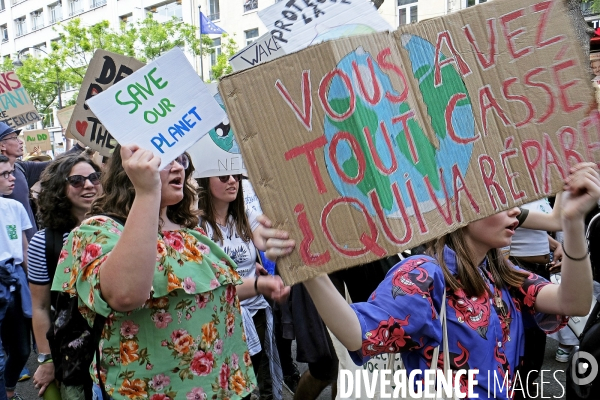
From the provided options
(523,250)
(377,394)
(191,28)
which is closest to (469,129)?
(377,394)

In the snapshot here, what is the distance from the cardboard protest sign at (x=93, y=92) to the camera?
117 inches

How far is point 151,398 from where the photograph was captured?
2.08m

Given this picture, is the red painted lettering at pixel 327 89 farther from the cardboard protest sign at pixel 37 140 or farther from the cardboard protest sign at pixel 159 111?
the cardboard protest sign at pixel 37 140

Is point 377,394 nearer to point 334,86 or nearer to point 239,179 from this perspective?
point 334,86

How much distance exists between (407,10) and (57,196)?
74.9ft

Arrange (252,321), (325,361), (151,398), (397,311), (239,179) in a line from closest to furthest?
(397,311) → (151,398) → (325,361) → (252,321) → (239,179)

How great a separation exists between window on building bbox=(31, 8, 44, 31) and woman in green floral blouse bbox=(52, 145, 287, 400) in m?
48.2

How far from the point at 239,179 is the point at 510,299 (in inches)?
88.5

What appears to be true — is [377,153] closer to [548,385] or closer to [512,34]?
[512,34]

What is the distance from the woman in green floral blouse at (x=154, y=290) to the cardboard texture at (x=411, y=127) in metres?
0.52

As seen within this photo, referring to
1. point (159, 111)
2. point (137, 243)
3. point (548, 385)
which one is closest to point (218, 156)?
point (159, 111)

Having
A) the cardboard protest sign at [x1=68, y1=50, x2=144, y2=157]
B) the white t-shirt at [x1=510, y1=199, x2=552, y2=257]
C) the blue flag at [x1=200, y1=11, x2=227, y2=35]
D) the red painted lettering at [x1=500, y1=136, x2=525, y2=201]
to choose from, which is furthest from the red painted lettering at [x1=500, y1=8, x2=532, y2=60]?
the blue flag at [x1=200, y1=11, x2=227, y2=35]

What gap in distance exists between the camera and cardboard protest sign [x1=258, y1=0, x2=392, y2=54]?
80.0 inches

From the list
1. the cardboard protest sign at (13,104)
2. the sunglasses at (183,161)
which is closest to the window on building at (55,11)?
the cardboard protest sign at (13,104)
